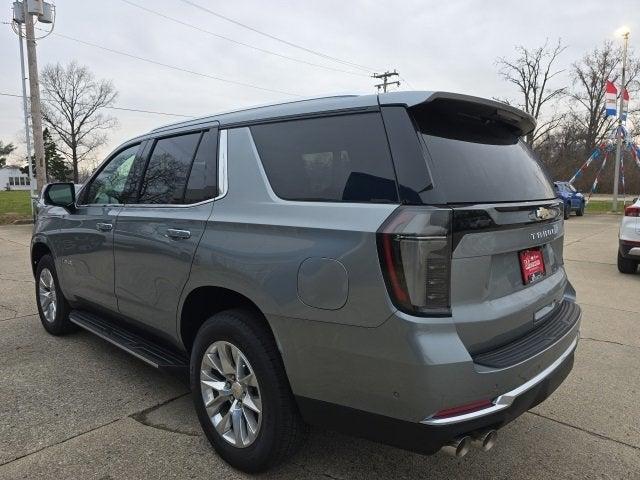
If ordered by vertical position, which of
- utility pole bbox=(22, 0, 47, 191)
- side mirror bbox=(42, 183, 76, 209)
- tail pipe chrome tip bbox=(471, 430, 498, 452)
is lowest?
tail pipe chrome tip bbox=(471, 430, 498, 452)

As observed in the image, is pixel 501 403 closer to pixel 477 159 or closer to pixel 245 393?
pixel 477 159

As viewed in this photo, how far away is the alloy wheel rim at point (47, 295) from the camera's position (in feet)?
15.5

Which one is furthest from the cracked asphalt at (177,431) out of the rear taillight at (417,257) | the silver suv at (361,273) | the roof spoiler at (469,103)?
the roof spoiler at (469,103)

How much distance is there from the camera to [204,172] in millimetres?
2949

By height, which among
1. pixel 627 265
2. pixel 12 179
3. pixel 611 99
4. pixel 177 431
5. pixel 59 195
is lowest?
pixel 177 431

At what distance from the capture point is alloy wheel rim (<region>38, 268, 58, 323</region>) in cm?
474

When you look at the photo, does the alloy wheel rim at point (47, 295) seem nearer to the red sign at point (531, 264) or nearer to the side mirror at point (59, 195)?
the side mirror at point (59, 195)

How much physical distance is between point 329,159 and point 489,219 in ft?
2.52

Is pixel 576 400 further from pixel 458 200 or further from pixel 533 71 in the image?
pixel 533 71

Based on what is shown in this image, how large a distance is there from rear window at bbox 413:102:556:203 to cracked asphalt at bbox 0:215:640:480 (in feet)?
4.77

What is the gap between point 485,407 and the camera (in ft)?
6.65

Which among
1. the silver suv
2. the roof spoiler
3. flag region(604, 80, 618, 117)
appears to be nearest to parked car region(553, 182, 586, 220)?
flag region(604, 80, 618, 117)

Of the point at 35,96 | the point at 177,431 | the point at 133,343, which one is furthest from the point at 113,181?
the point at 35,96

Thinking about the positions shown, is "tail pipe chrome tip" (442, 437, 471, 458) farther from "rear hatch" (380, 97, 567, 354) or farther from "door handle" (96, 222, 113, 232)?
"door handle" (96, 222, 113, 232)
